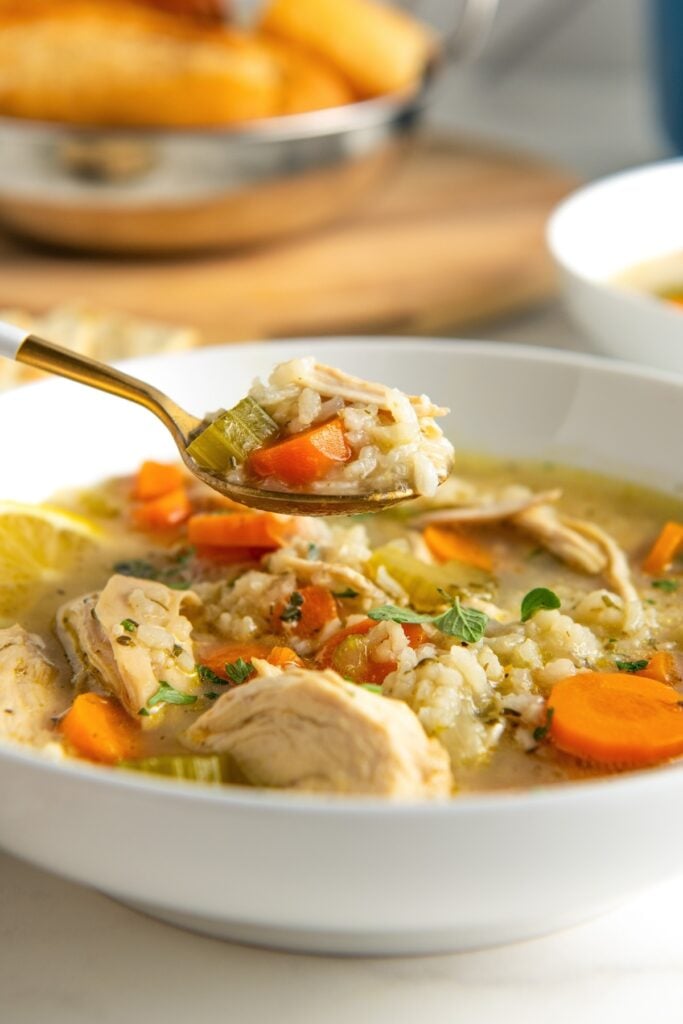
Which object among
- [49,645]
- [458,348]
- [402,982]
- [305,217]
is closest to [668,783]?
[402,982]

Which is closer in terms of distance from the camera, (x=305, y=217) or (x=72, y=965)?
(x=72, y=965)

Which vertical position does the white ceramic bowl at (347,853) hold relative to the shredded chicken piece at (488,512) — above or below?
below

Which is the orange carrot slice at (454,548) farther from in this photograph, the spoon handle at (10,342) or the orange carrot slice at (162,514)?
the spoon handle at (10,342)

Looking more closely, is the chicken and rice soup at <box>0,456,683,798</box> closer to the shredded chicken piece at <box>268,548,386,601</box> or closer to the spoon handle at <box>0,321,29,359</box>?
the shredded chicken piece at <box>268,548,386,601</box>

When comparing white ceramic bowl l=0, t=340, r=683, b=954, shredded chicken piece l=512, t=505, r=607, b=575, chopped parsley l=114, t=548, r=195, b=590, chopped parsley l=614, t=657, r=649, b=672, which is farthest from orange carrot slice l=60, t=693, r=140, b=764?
shredded chicken piece l=512, t=505, r=607, b=575

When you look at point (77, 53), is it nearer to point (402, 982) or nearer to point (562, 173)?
point (562, 173)

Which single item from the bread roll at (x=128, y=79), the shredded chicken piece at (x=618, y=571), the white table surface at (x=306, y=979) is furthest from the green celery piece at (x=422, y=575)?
the bread roll at (x=128, y=79)

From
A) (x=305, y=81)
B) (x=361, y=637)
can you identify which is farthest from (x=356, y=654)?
(x=305, y=81)
